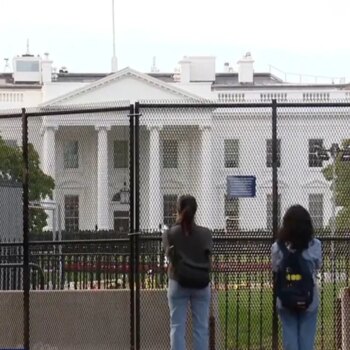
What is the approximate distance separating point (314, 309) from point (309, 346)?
1.22 ft

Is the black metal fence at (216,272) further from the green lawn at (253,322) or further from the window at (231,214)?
the window at (231,214)

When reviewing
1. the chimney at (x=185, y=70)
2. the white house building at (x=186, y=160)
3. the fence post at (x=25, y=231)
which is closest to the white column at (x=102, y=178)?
the white house building at (x=186, y=160)

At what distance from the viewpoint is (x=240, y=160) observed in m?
14.4

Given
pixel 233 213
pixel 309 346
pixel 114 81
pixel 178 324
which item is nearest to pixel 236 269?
pixel 233 213

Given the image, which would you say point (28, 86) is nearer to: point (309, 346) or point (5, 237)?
point (5, 237)

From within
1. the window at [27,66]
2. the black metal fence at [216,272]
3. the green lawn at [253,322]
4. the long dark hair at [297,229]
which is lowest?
the green lawn at [253,322]

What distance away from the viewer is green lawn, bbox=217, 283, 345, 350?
1537 centimetres

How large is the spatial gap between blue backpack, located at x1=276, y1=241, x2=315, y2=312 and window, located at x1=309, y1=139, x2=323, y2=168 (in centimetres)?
285

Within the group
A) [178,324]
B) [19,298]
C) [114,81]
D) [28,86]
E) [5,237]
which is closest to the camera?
[178,324]

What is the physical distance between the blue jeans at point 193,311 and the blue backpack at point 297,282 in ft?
4.34

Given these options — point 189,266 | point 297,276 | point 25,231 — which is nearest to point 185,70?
point 25,231

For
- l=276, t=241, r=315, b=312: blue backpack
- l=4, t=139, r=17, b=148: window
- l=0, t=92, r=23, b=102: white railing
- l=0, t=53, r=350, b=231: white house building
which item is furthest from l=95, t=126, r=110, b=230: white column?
l=0, t=92, r=23, b=102: white railing

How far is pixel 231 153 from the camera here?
47.8ft

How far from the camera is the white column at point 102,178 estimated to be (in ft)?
49.5
